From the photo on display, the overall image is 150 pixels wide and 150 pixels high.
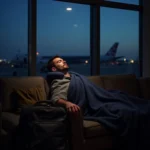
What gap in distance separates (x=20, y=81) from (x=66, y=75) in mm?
555

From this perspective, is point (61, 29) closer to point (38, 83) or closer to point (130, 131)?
point (38, 83)

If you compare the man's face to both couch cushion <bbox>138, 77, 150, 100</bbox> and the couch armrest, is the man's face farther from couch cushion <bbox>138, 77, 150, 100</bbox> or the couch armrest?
couch cushion <bbox>138, 77, 150, 100</bbox>

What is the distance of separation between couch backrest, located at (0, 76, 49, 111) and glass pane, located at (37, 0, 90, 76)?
0.57 meters

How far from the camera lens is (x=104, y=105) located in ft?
9.62

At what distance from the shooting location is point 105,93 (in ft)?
10.4

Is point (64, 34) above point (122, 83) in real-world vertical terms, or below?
above

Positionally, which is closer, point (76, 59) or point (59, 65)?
point (59, 65)

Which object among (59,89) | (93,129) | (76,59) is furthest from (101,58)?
(93,129)

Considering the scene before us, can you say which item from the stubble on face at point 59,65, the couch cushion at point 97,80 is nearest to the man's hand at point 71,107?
the stubble on face at point 59,65

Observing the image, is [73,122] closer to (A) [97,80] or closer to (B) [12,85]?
(B) [12,85]

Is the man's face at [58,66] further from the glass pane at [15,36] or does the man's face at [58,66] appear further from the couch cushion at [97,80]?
the glass pane at [15,36]

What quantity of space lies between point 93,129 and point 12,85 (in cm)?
101

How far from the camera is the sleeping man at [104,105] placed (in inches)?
106

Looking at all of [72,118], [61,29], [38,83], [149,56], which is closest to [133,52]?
[149,56]
